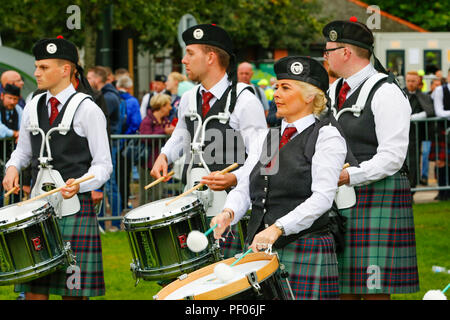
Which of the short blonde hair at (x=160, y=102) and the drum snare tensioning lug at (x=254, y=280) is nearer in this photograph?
the drum snare tensioning lug at (x=254, y=280)

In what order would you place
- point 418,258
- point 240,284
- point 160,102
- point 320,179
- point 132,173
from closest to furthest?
point 240,284 < point 320,179 < point 418,258 < point 132,173 < point 160,102

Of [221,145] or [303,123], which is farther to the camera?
[221,145]

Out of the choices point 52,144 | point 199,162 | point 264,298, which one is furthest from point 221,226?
point 52,144

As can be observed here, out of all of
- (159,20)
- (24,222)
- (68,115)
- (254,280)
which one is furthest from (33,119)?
A: (159,20)

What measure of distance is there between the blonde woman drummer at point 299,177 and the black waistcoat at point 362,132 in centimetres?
74

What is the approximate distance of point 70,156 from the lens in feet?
17.0

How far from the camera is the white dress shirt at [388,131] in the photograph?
4.59 meters

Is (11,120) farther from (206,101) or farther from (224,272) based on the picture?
(224,272)

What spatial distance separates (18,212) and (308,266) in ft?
5.81

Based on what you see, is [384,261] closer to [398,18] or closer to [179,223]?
[179,223]

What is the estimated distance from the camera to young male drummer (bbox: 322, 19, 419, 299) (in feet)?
15.4

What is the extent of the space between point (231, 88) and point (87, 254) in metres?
1.27

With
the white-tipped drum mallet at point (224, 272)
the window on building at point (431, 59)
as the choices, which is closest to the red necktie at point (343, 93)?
the white-tipped drum mallet at point (224, 272)

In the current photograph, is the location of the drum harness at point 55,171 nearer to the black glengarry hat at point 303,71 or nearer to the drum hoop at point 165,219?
the drum hoop at point 165,219
